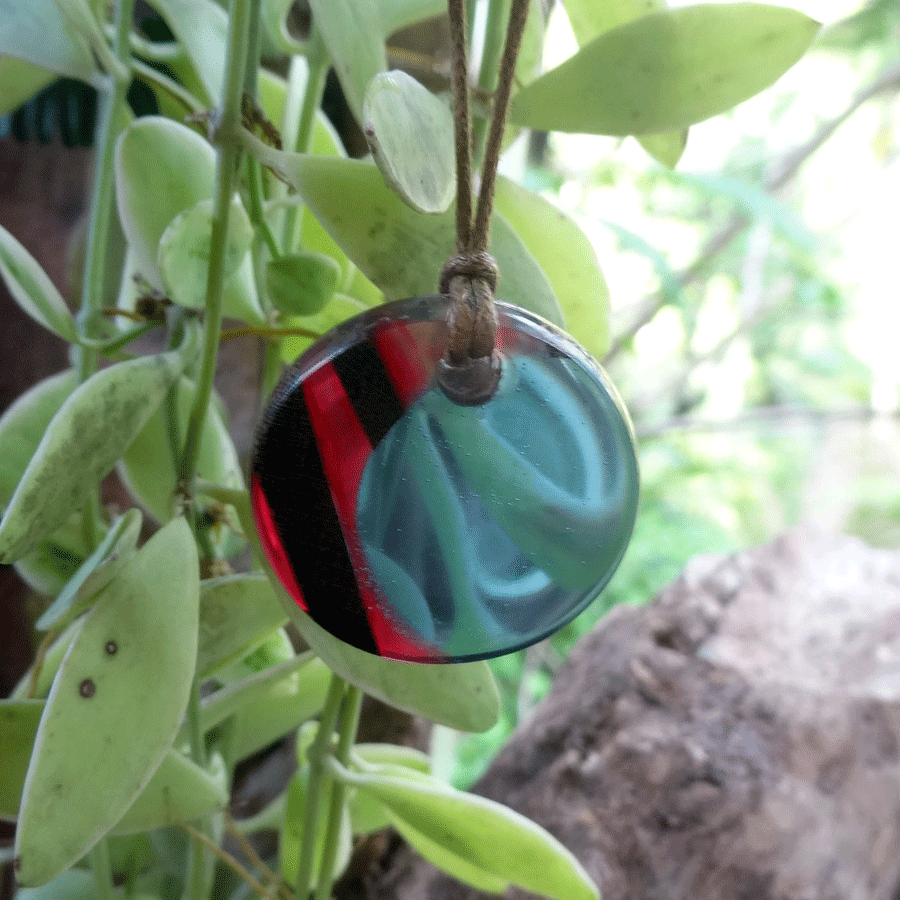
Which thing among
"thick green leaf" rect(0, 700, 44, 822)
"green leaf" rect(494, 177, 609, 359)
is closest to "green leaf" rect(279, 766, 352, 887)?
"thick green leaf" rect(0, 700, 44, 822)

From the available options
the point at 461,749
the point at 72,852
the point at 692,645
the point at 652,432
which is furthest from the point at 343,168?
the point at 652,432

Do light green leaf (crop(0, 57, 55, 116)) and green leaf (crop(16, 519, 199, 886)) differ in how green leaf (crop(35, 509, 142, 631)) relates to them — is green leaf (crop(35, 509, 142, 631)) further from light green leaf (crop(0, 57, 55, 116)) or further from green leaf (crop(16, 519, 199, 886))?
light green leaf (crop(0, 57, 55, 116))

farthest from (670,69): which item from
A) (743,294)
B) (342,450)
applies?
A: (743,294)

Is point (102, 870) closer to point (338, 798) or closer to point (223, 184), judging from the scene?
point (338, 798)

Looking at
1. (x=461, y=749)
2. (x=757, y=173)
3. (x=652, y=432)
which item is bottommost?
(x=461, y=749)

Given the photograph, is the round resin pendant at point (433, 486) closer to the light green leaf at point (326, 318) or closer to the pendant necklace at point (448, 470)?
the pendant necklace at point (448, 470)

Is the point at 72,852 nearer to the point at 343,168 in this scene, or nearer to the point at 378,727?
the point at 343,168
